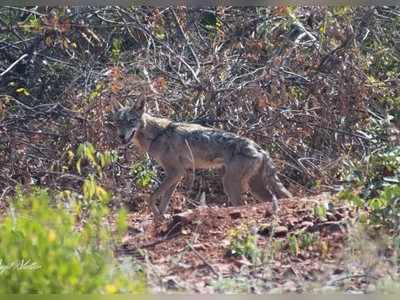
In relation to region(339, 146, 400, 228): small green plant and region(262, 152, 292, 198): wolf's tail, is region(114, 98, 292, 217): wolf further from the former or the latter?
region(339, 146, 400, 228): small green plant

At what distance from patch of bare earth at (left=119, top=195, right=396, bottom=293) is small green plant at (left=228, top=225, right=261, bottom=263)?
0.20 ft

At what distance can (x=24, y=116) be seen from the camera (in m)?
13.5

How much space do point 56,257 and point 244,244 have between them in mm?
2580

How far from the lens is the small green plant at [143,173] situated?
12953mm

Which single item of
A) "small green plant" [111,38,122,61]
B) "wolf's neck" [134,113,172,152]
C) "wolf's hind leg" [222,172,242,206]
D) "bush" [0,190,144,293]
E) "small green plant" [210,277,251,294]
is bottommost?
"small green plant" [210,277,251,294]

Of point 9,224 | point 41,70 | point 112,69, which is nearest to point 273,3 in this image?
point 112,69

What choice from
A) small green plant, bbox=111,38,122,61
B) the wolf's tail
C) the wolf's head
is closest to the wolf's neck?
the wolf's head

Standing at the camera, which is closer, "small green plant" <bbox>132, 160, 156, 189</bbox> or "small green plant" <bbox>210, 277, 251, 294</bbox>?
"small green plant" <bbox>210, 277, 251, 294</bbox>

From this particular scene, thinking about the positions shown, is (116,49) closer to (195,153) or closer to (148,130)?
(148,130)

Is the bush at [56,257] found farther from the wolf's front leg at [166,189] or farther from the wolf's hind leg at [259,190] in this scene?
the wolf's hind leg at [259,190]

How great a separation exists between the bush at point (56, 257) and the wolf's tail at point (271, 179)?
12.7ft

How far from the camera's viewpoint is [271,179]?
11.5 metres

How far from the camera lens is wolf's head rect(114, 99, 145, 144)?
12031mm

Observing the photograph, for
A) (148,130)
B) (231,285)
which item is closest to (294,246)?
(231,285)
